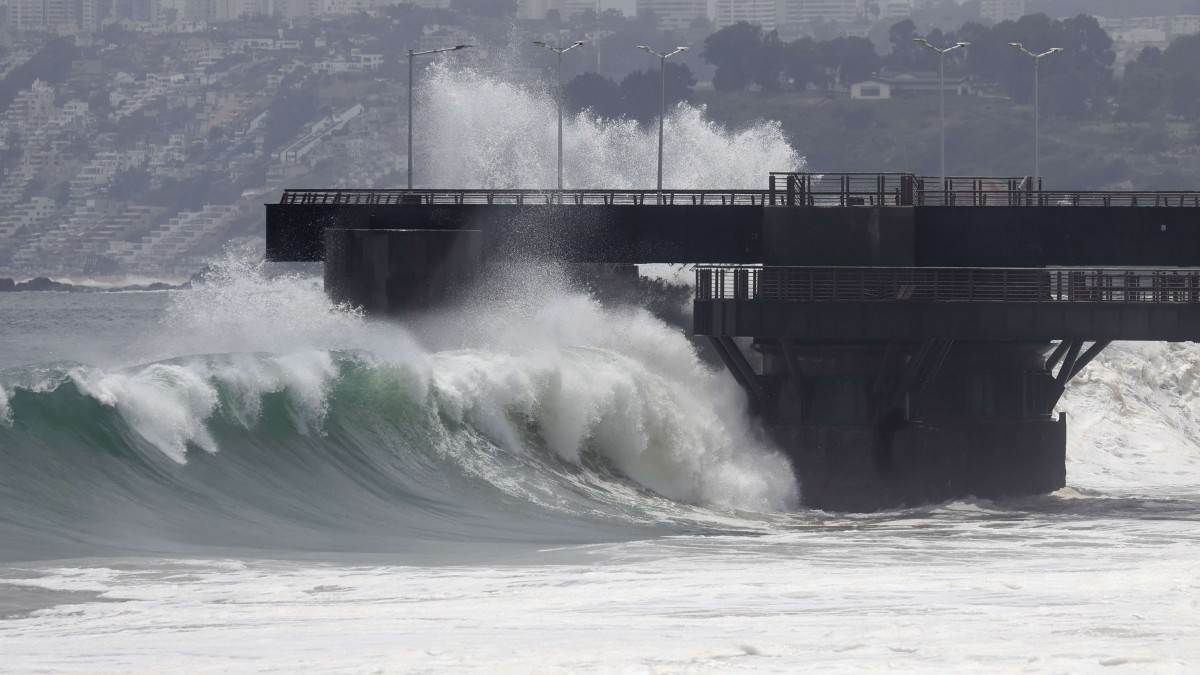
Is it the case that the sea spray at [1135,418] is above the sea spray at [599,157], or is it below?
below

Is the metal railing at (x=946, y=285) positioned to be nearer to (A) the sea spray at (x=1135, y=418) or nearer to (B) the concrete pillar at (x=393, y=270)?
(A) the sea spray at (x=1135, y=418)

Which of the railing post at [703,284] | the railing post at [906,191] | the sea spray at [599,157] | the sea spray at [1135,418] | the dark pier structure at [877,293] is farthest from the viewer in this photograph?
the sea spray at [599,157]

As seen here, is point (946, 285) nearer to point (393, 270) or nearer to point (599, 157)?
point (393, 270)

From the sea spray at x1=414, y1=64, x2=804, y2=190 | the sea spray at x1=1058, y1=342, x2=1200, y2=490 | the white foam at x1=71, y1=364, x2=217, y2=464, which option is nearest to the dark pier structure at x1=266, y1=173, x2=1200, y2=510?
the sea spray at x1=1058, y1=342, x2=1200, y2=490

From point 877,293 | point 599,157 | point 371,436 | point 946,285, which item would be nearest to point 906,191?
point 946,285

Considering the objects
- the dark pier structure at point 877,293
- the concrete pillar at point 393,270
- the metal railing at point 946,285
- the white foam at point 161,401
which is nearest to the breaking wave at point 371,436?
the white foam at point 161,401

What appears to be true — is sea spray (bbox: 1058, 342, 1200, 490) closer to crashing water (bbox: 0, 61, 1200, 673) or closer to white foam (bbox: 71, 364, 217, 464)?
crashing water (bbox: 0, 61, 1200, 673)
